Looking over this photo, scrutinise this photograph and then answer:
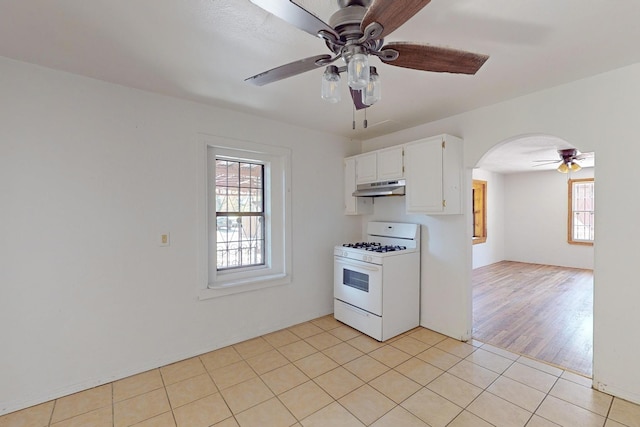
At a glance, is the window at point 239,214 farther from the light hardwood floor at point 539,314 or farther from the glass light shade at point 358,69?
the light hardwood floor at point 539,314

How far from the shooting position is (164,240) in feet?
8.51

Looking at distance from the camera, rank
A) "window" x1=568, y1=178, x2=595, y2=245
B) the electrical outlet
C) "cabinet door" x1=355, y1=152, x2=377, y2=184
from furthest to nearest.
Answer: "window" x1=568, y1=178, x2=595, y2=245
"cabinet door" x1=355, y1=152, x2=377, y2=184
the electrical outlet

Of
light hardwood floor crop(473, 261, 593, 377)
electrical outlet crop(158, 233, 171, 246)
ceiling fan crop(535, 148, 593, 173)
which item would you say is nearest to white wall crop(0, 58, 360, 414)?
electrical outlet crop(158, 233, 171, 246)

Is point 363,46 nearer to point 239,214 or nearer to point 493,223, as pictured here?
point 239,214

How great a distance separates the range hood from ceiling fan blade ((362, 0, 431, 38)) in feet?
7.43

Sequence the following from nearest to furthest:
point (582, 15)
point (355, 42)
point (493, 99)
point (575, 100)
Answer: point (355, 42) < point (582, 15) < point (575, 100) < point (493, 99)

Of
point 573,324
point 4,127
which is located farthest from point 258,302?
point 573,324

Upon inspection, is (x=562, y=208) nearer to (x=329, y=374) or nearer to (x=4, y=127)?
(x=329, y=374)

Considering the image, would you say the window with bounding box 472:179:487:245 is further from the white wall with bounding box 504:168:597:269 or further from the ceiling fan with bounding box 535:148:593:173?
the ceiling fan with bounding box 535:148:593:173

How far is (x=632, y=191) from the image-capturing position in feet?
6.70

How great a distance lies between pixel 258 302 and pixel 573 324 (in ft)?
12.4

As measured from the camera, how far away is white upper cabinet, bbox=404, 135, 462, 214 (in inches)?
112

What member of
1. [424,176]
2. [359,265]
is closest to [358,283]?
[359,265]

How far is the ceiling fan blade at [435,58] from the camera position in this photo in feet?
4.09
